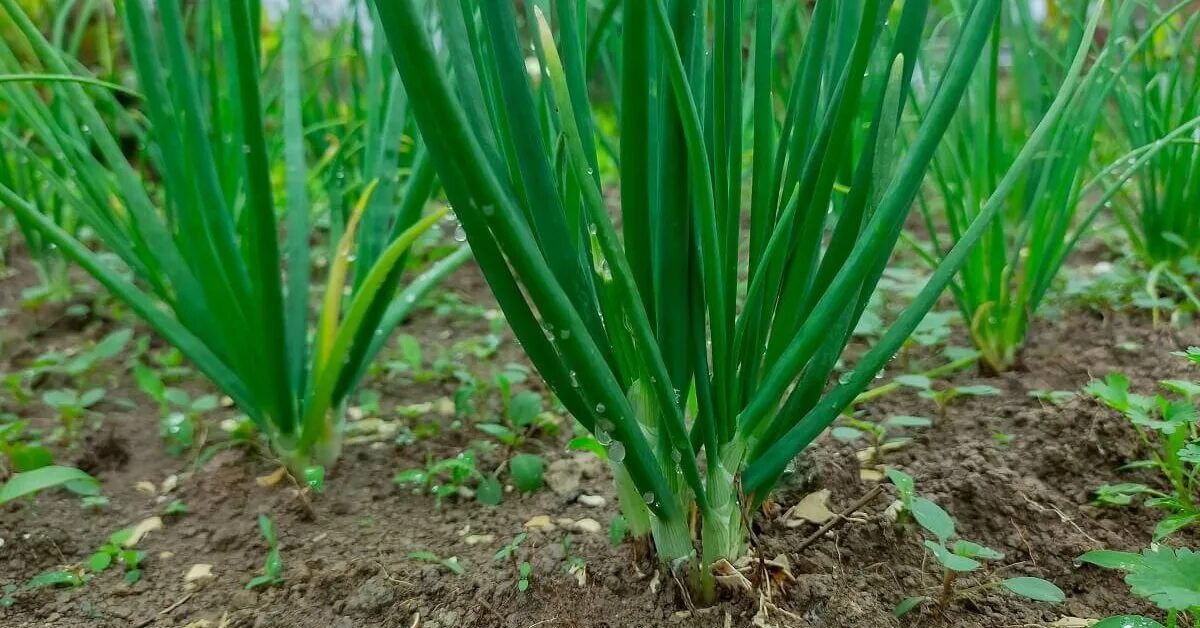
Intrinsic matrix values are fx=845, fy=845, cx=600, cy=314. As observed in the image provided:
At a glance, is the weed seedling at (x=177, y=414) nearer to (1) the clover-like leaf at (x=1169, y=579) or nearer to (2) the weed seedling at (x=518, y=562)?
(2) the weed seedling at (x=518, y=562)

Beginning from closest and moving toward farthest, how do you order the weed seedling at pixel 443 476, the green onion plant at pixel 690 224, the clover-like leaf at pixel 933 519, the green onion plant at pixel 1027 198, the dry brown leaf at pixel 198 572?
the green onion plant at pixel 690 224 → the clover-like leaf at pixel 933 519 → the dry brown leaf at pixel 198 572 → the weed seedling at pixel 443 476 → the green onion plant at pixel 1027 198

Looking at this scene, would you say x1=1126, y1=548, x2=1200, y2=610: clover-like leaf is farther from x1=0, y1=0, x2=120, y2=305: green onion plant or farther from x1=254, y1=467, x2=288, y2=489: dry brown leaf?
x1=0, y1=0, x2=120, y2=305: green onion plant

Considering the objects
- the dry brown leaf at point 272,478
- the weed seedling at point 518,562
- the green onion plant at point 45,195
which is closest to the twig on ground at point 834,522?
the weed seedling at point 518,562

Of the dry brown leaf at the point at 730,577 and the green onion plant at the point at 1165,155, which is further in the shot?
the green onion plant at the point at 1165,155

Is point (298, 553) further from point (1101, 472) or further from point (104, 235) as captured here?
point (1101, 472)

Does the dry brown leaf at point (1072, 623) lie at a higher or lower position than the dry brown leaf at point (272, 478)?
higher

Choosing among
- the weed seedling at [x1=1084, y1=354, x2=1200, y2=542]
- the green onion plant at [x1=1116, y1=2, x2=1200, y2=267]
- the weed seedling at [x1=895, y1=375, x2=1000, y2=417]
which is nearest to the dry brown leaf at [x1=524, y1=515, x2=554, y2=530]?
the weed seedling at [x1=895, y1=375, x2=1000, y2=417]
